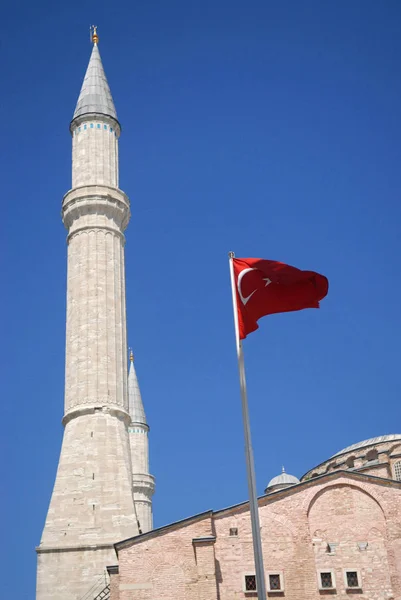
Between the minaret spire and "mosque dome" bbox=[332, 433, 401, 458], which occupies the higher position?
the minaret spire

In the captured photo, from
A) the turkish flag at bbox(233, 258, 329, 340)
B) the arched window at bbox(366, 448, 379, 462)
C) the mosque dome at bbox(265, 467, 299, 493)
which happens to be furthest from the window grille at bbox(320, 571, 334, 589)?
the mosque dome at bbox(265, 467, 299, 493)

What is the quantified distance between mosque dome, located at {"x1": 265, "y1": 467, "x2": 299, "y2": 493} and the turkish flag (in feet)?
117

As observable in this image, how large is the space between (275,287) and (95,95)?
27.3m

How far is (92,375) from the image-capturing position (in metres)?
37.1

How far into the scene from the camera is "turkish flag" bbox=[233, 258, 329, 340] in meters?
19.1

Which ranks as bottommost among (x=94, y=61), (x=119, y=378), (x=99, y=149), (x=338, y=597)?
(x=338, y=597)

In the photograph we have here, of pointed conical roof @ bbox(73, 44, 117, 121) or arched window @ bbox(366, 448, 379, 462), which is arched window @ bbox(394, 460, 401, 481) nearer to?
arched window @ bbox(366, 448, 379, 462)

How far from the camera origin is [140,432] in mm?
59000

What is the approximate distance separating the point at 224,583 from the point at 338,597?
3.90m

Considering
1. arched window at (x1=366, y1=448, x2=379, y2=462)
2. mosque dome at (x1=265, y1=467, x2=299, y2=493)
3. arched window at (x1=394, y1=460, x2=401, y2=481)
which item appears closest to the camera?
arched window at (x1=394, y1=460, x2=401, y2=481)

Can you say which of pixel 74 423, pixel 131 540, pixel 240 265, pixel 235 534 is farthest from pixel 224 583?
pixel 240 265

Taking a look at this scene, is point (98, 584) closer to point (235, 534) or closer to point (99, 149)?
point (235, 534)

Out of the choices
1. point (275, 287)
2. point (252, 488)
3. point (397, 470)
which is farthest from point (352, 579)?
point (275, 287)

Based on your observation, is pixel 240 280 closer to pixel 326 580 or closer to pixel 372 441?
pixel 326 580
